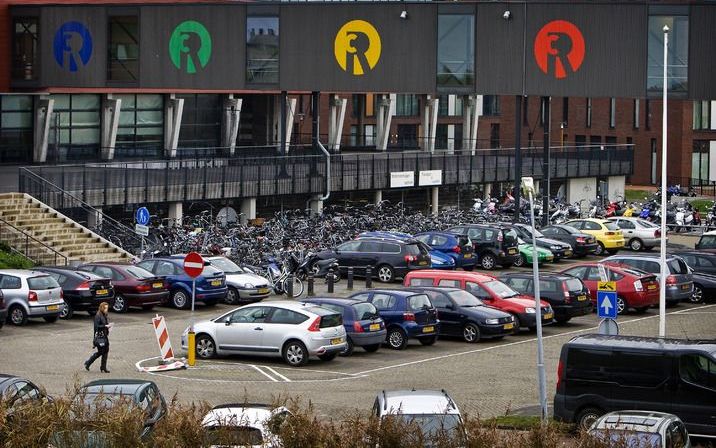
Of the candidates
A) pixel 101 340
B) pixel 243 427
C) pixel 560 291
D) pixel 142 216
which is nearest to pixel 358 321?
pixel 101 340

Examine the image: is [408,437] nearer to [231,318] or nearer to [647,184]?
[231,318]

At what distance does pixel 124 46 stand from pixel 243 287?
70.9 feet

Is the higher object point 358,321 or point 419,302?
point 419,302

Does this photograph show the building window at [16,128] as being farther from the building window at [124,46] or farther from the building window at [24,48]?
the building window at [124,46]

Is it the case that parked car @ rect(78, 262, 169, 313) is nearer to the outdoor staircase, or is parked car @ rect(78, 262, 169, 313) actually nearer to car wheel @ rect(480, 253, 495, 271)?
the outdoor staircase

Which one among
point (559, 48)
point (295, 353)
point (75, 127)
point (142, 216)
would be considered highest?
point (559, 48)

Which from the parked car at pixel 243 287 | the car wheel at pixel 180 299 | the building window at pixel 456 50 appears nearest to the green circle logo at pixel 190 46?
the building window at pixel 456 50

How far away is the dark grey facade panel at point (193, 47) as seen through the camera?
56125 millimetres

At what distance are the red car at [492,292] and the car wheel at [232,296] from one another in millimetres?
5203

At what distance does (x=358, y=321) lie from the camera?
3084cm

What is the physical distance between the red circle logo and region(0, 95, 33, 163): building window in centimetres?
2022

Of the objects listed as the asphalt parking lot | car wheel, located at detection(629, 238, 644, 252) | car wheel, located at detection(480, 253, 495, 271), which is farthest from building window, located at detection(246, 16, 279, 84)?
the asphalt parking lot

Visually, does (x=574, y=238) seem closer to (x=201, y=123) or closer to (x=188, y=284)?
(x=188, y=284)

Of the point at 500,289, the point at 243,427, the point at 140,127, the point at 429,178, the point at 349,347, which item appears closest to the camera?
the point at 243,427
